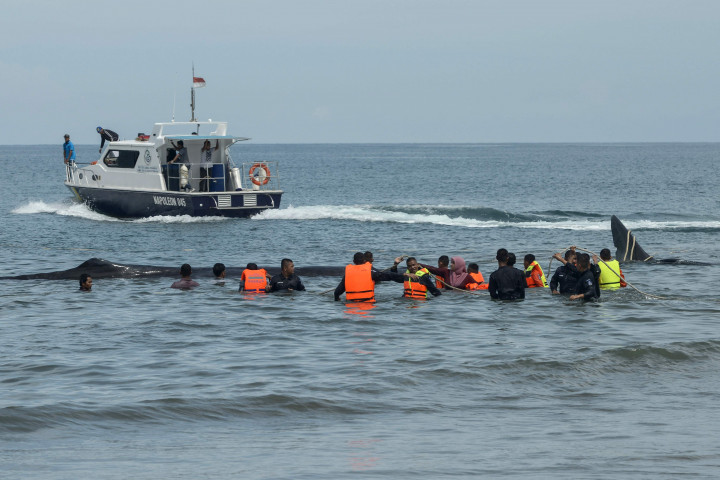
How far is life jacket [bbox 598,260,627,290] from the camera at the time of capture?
60.3 feet

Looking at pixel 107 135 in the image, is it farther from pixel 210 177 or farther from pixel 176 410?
pixel 176 410

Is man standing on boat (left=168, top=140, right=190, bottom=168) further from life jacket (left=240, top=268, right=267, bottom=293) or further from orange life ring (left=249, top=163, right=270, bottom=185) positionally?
life jacket (left=240, top=268, right=267, bottom=293)

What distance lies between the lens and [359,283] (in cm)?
1739

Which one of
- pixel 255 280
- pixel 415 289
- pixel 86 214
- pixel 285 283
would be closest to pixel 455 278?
pixel 415 289

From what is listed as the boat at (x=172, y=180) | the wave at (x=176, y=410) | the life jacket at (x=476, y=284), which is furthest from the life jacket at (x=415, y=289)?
the boat at (x=172, y=180)

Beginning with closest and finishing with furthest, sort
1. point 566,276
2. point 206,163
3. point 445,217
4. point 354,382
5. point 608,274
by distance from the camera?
1. point 354,382
2. point 566,276
3. point 608,274
4. point 206,163
5. point 445,217

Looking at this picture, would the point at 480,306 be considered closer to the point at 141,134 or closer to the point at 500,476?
the point at 500,476

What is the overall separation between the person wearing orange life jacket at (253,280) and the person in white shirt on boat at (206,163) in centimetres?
1647

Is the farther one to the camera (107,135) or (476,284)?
(107,135)

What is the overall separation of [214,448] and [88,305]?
9.42 metres

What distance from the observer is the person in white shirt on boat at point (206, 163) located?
34688mm

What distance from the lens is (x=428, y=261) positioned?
84.3 feet

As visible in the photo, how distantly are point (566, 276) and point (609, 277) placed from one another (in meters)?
1.14

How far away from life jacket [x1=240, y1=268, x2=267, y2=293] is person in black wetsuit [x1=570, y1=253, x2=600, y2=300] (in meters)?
6.30
